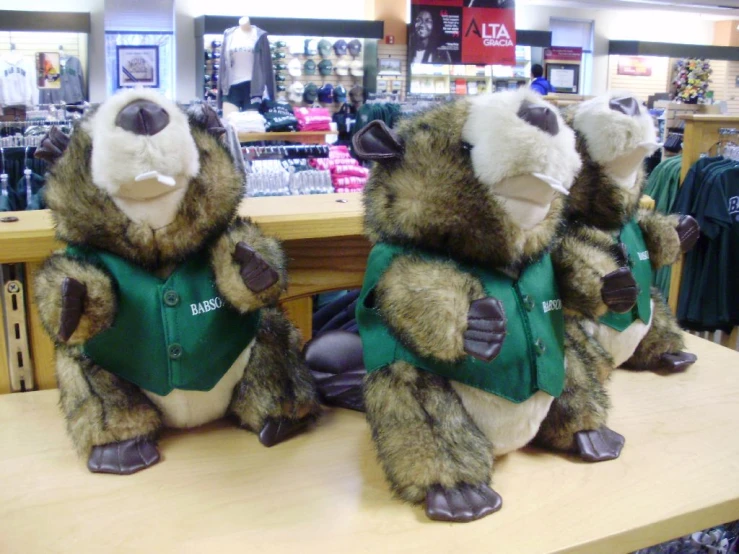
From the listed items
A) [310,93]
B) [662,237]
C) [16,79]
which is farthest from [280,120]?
[662,237]

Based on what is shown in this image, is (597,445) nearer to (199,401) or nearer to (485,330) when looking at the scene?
Answer: (485,330)

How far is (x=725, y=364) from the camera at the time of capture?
140 centimetres

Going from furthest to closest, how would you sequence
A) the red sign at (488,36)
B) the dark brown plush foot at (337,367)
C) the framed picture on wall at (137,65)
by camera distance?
the red sign at (488,36) < the framed picture on wall at (137,65) < the dark brown plush foot at (337,367)

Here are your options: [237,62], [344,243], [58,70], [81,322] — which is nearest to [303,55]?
[237,62]

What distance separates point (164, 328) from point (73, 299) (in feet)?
0.43

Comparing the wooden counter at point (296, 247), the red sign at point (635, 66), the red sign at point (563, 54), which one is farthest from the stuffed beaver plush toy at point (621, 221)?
the red sign at point (635, 66)

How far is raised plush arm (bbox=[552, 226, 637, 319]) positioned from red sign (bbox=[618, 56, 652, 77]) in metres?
9.51

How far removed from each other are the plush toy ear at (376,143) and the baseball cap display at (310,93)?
20.5ft

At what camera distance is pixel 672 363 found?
1339 millimetres

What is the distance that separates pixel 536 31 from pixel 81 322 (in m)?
8.14

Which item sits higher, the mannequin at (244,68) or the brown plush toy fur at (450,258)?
the mannequin at (244,68)

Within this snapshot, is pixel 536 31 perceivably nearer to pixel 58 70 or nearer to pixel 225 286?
pixel 58 70

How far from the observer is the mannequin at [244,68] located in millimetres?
5465

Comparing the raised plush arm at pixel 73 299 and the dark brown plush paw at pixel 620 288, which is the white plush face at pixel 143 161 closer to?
the raised plush arm at pixel 73 299
